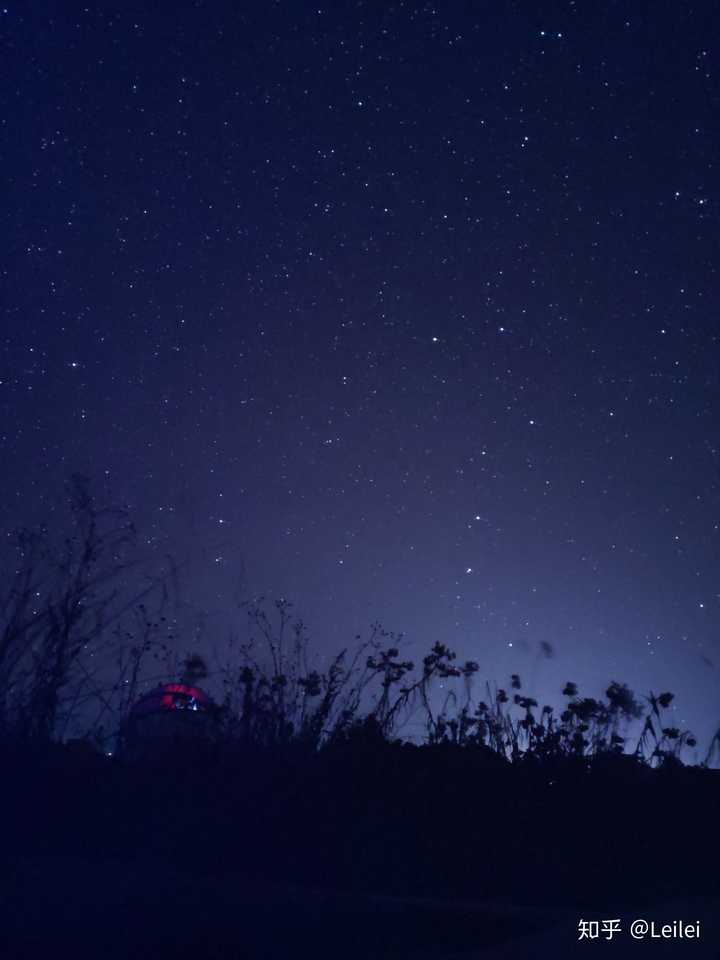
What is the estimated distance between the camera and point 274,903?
10.3 feet

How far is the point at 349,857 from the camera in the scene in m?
4.24

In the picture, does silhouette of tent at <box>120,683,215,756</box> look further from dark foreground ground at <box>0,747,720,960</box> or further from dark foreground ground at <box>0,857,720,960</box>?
dark foreground ground at <box>0,857,720,960</box>

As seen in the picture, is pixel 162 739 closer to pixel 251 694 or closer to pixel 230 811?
pixel 251 694

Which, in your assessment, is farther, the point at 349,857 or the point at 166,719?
the point at 166,719

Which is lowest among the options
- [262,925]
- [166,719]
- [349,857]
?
[262,925]

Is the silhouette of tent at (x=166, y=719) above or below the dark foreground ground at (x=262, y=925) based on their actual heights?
above

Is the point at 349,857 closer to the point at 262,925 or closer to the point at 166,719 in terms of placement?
the point at 262,925

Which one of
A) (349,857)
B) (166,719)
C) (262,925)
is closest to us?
(262,925)

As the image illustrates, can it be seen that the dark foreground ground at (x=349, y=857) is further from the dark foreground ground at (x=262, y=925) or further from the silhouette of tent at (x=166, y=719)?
the silhouette of tent at (x=166, y=719)

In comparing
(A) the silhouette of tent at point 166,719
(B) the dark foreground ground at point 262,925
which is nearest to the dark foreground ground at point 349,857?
(B) the dark foreground ground at point 262,925

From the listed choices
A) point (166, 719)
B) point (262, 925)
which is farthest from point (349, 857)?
point (166, 719)

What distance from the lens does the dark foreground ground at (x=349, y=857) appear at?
287 centimetres

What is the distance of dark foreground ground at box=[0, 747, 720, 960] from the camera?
9.40 ft

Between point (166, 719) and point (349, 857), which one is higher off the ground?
point (166, 719)
